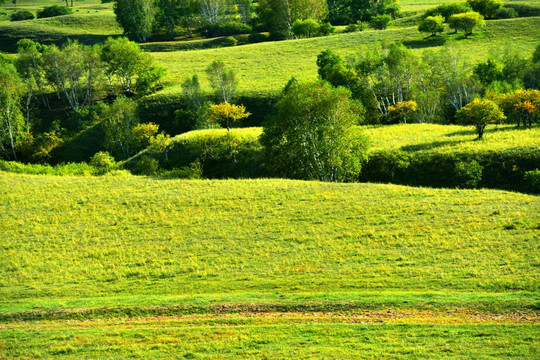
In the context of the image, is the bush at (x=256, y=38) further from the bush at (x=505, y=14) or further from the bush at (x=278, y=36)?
the bush at (x=505, y=14)

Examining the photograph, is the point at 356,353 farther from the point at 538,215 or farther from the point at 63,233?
the point at 63,233

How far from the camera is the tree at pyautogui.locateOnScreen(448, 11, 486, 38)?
363ft

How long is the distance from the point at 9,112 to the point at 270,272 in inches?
2899

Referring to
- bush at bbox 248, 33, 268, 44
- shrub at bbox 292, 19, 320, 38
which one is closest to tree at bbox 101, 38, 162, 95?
bush at bbox 248, 33, 268, 44

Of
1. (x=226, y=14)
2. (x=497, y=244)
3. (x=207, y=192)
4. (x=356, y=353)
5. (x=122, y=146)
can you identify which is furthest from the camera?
(x=226, y=14)

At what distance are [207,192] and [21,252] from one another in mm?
17743

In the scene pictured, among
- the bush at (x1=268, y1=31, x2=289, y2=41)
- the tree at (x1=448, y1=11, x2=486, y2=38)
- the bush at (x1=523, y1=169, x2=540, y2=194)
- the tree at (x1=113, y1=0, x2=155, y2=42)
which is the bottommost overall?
the bush at (x1=523, y1=169, x2=540, y2=194)

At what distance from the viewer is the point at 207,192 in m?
50.3

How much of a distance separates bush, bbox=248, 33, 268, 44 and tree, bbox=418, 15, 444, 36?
157ft

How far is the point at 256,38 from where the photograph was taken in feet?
481

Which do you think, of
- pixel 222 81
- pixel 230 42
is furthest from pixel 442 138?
pixel 230 42

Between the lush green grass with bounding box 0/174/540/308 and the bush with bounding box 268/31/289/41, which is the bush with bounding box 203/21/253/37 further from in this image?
the lush green grass with bounding box 0/174/540/308

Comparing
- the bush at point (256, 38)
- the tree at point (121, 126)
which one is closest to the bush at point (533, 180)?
the tree at point (121, 126)

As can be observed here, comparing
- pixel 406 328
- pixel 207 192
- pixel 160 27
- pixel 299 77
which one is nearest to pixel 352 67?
pixel 299 77
